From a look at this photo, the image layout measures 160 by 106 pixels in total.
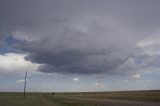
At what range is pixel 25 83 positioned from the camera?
87875 millimetres

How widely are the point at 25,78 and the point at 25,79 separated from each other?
1.30 ft

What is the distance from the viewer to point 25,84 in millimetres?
87938

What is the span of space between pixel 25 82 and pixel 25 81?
0.39 metres

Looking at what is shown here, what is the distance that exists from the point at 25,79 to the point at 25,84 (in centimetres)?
190

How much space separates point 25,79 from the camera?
289 feet

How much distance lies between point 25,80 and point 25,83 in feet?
3.78

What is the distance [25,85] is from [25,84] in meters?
0.45

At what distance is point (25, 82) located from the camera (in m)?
88.1

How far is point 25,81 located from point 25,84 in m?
1.15

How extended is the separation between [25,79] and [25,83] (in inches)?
59.8

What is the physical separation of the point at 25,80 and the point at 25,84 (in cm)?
152

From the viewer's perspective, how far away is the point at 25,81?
88250mm

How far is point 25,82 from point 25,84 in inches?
30.1
